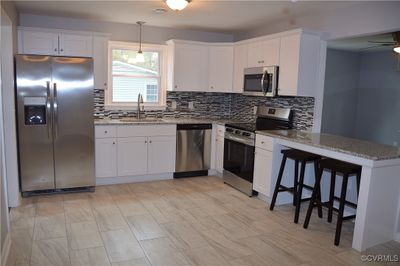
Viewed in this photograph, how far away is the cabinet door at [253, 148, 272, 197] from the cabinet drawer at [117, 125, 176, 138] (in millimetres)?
1407

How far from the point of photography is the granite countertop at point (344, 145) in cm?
275

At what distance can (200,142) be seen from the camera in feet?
16.3

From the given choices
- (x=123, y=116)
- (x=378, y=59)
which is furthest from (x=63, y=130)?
(x=378, y=59)

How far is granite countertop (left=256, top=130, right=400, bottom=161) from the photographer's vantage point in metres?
2.75

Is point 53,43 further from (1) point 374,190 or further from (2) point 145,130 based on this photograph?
(1) point 374,190

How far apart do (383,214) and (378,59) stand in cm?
493

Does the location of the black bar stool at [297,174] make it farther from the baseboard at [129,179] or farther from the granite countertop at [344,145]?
the baseboard at [129,179]

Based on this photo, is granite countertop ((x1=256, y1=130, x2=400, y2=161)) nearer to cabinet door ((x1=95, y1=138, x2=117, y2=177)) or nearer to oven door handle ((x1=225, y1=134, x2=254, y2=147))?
oven door handle ((x1=225, y1=134, x2=254, y2=147))

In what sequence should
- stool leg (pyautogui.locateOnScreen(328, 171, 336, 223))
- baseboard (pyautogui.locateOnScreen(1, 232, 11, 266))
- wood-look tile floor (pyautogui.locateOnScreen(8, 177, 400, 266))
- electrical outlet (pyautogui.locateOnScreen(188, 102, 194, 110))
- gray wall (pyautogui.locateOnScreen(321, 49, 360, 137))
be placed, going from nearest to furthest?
baseboard (pyautogui.locateOnScreen(1, 232, 11, 266)) → wood-look tile floor (pyautogui.locateOnScreen(8, 177, 400, 266)) → stool leg (pyautogui.locateOnScreen(328, 171, 336, 223)) → electrical outlet (pyautogui.locateOnScreen(188, 102, 194, 110)) → gray wall (pyautogui.locateOnScreen(321, 49, 360, 137))

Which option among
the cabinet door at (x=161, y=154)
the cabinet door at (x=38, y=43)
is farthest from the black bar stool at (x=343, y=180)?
the cabinet door at (x=38, y=43)

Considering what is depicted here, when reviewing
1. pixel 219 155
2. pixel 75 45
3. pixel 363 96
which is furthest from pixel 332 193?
pixel 363 96

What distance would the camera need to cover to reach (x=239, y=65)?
4.96 meters

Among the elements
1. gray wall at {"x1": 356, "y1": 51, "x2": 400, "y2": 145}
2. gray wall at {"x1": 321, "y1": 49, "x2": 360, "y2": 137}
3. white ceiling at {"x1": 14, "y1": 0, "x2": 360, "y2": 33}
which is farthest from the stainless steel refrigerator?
gray wall at {"x1": 356, "y1": 51, "x2": 400, "y2": 145}

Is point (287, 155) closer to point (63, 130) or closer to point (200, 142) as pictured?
point (200, 142)
